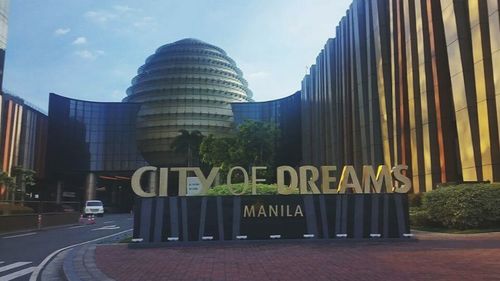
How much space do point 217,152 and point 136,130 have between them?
53.9m

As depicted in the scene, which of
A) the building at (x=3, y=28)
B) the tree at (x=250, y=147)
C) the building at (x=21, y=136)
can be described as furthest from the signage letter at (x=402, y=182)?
the building at (x=21, y=136)

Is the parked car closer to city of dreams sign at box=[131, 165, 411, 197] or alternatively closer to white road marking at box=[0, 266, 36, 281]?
city of dreams sign at box=[131, 165, 411, 197]

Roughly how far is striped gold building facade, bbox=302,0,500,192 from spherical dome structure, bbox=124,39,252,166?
65.5 metres

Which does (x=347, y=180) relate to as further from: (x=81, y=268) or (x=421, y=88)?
(x=421, y=88)

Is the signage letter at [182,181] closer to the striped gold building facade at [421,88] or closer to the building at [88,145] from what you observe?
the striped gold building facade at [421,88]

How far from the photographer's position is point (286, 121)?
99.8m

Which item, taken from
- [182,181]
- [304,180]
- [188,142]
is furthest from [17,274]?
[188,142]

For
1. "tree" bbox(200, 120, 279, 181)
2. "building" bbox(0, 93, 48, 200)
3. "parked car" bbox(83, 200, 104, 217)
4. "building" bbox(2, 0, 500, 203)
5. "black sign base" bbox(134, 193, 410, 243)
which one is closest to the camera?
"black sign base" bbox(134, 193, 410, 243)

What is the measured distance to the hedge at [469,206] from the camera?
21297 millimetres

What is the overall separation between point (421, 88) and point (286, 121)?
66.2 metres

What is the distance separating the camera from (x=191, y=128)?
11662 centimetres

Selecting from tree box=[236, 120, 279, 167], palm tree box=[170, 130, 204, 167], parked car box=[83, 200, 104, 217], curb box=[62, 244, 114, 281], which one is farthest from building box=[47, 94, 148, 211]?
curb box=[62, 244, 114, 281]

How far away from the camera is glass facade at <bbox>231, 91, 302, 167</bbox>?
93875 millimetres

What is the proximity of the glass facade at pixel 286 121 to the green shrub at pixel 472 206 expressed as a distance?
6347 centimetres
